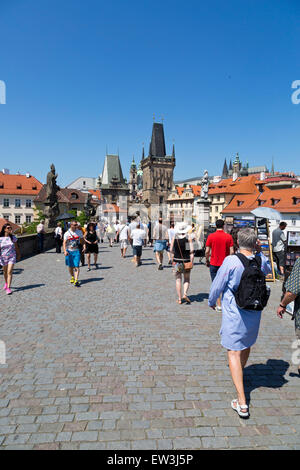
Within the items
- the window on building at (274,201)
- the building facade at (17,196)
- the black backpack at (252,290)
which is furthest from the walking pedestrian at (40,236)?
the building facade at (17,196)

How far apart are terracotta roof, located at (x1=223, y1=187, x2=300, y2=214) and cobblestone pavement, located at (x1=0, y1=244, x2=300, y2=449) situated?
43.5 meters

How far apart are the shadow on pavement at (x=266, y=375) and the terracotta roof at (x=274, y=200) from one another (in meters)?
44.9

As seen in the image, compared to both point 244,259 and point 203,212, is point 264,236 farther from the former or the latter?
point 244,259

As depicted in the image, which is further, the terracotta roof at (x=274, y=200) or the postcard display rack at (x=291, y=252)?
the terracotta roof at (x=274, y=200)

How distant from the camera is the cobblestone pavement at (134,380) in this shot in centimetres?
266

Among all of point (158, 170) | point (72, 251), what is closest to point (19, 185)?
point (158, 170)

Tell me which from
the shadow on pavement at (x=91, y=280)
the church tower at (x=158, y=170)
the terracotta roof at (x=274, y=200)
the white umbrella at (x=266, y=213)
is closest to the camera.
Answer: the shadow on pavement at (x=91, y=280)

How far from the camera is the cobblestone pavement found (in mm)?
2662

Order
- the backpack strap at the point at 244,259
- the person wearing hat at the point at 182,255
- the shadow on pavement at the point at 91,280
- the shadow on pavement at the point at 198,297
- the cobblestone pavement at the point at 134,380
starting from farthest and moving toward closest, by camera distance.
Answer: the shadow on pavement at the point at 91,280 < the shadow on pavement at the point at 198,297 < the person wearing hat at the point at 182,255 < the backpack strap at the point at 244,259 < the cobblestone pavement at the point at 134,380

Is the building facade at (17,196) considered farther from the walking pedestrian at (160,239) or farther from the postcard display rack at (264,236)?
the postcard display rack at (264,236)

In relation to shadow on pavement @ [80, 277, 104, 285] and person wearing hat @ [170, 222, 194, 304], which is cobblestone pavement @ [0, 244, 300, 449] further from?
shadow on pavement @ [80, 277, 104, 285]

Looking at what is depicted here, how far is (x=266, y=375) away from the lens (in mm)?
3730

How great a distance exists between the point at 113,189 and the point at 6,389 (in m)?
89.1

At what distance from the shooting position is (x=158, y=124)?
333 ft
